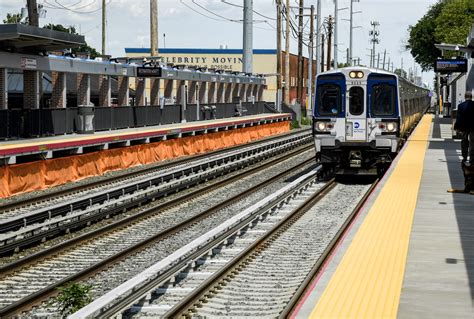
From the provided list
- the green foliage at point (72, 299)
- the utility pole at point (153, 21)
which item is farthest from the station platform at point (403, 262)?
the utility pole at point (153, 21)

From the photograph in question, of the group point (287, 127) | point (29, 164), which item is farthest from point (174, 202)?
point (287, 127)

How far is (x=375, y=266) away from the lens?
1058 cm

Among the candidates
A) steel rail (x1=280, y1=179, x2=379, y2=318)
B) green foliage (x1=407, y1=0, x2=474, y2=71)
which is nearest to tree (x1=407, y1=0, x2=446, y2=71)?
green foliage (x1=407, y1=0, x2=474, y2=71)

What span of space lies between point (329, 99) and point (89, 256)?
11.6 metres

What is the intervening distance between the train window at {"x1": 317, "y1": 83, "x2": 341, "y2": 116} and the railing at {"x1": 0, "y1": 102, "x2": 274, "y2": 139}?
975 centimetres

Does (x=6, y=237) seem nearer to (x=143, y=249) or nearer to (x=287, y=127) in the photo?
(x=143, y=249)

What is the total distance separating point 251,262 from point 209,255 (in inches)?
25.1

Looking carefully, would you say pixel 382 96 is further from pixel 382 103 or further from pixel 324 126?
pixel 324 126

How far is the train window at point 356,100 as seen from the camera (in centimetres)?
2365

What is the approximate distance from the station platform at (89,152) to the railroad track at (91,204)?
1333 millimetres

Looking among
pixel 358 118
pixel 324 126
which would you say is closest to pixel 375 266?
pixel 358 118

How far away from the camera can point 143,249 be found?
558 inches

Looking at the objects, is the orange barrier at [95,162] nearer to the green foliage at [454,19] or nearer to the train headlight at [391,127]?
the train headlight at [391,127]

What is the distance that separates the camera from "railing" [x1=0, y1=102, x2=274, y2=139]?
Answer: 27.9 meters
